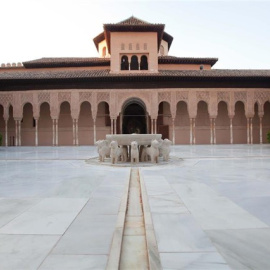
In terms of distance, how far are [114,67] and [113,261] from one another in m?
21.4

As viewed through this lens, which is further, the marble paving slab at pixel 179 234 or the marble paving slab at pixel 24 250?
the marble paving slab at pixel 179 234

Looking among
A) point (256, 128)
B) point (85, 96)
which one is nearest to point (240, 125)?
point (256, 128)

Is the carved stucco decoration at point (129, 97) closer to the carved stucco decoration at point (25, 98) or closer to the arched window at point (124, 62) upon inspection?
the arched window at point (124, 62)

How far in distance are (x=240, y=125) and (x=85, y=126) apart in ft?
46.5

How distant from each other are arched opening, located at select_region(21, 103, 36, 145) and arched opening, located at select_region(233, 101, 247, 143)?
18.4 metres

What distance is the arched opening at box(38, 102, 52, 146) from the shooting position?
2319 centimetres

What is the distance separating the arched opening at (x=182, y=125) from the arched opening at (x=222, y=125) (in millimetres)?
2858

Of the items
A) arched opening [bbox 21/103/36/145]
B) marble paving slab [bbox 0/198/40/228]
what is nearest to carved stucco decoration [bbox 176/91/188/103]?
arched opening [bbox 21/103/36/145]

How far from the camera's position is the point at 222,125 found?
23.6 m

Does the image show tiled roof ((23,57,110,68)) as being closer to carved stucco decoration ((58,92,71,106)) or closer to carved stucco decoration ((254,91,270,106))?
carved stucco decoration ((58,92,71,106))

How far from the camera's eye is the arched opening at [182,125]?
914 inches

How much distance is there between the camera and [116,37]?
22.5 meters

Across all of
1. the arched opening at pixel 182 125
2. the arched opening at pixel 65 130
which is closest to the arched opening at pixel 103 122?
the arched opening at pixel 65 130

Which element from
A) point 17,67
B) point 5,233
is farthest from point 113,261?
point 17,67
